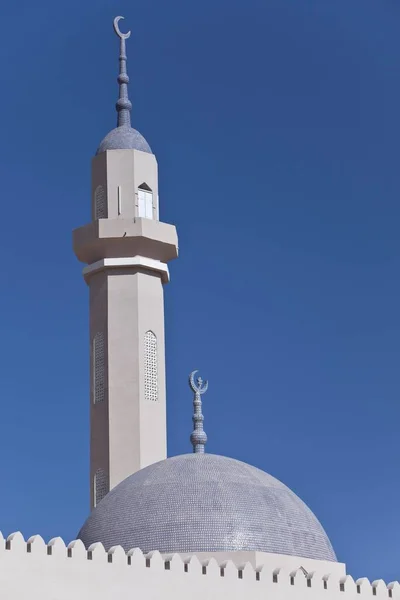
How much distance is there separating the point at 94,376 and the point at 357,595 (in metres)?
8.67

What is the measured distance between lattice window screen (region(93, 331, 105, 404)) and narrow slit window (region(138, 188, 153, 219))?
2662 mm

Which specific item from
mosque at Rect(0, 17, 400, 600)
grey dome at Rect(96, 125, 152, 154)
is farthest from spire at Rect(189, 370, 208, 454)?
grey dome at Rect(96, 125, 152, 154)

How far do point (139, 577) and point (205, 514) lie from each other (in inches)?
106

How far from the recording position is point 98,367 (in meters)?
28.7

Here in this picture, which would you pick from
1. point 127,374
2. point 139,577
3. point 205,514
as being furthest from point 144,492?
point 127,374

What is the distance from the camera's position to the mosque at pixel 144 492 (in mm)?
19125

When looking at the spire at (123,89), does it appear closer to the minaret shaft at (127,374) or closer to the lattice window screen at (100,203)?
the lattice window screen at (100,203)

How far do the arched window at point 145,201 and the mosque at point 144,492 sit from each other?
0.08ft

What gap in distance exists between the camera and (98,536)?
22.2 metres

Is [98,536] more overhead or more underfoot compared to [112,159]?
more underfoot

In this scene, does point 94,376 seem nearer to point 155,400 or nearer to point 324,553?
point 155,400

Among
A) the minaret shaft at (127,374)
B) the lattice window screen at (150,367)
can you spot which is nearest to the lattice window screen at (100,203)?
the minaret shaft at (127,374)

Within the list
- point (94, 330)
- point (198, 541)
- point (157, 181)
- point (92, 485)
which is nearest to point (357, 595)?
point (198, 541)

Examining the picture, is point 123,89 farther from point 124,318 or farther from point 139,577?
point 139,577
